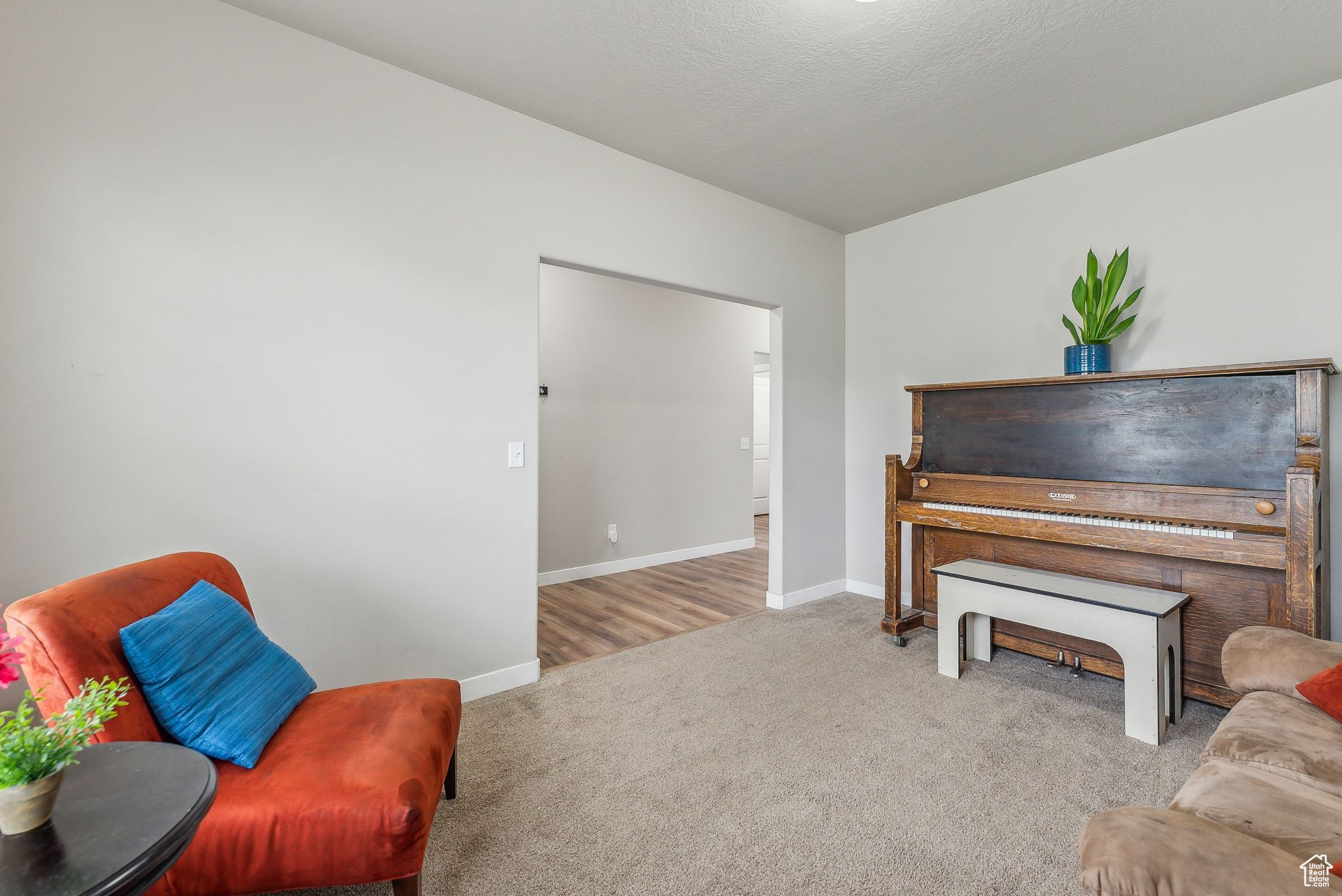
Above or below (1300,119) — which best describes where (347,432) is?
below

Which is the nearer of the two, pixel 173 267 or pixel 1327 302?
pixel 173 267

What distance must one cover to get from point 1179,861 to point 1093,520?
6.27ft

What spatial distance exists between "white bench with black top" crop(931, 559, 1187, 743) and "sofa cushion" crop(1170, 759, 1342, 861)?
0.92 m

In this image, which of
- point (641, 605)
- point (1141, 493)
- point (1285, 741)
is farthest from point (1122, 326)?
point (641, 605)

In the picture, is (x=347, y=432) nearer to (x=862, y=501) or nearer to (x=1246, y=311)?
(x=862, y=501)

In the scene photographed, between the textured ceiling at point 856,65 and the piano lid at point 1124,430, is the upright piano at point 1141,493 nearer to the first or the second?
the piano lid at point 1124,430

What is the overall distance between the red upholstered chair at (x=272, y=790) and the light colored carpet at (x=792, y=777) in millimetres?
403

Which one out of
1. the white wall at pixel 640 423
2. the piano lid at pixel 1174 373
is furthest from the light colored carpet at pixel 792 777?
the white wall at pixel 640 423

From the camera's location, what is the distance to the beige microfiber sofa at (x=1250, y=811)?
917mm

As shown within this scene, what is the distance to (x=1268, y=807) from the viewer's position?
116cm

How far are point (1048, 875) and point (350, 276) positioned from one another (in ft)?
9.46

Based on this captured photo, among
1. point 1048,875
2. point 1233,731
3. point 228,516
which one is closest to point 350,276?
point 228,516

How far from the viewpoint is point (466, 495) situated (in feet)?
8.41

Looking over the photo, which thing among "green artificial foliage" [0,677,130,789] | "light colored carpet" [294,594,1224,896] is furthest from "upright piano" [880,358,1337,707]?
Result: "green artificial foliage" [0,677,130,789]
